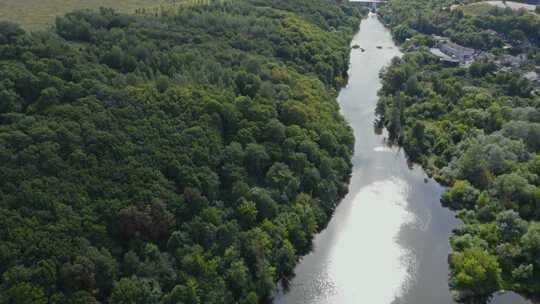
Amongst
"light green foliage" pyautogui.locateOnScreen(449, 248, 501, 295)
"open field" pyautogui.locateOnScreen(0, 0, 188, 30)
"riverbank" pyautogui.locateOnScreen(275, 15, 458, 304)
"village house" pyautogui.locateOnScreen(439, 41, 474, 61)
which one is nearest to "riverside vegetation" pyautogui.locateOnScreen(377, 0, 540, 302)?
"light green foliage" pyautogui.locateOnScreen(449, 248, 501, 295)

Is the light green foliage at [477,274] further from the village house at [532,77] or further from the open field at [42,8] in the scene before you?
the open field at [42,8]

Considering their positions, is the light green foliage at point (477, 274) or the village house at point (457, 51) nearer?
the light green foliage at point (477, 274)

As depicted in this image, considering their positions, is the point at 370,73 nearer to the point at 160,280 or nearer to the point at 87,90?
the point at 87,90

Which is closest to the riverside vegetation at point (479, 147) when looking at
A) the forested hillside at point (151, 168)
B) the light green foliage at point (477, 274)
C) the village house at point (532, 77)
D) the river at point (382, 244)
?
the light green foliage at point (477, 274)

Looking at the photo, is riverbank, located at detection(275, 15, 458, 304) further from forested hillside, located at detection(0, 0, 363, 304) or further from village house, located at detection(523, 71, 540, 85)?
village house, located at detection(523, 71, 540, 85)

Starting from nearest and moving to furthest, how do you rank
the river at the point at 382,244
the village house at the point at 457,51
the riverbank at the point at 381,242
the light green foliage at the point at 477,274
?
1. the light green foliage at the point at 477,274
2. the river at the point at 382,244
3. the riverbank at the point at 381,242
4. the village house at the point at 457,51
